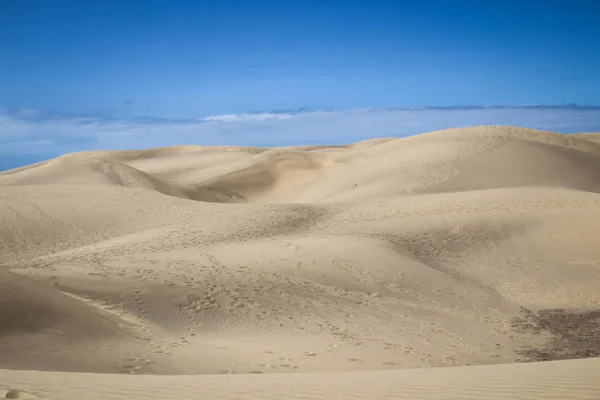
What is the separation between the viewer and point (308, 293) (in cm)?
1104

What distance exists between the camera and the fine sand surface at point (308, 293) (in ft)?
18.6

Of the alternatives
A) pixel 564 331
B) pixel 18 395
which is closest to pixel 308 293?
pixel 564 331

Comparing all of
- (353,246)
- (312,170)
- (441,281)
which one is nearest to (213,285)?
(353,246)

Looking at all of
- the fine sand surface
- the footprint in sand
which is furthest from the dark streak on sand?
the footprint in sand

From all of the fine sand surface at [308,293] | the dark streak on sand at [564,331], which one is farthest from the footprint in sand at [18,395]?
the dark streak on sand at [564,331]

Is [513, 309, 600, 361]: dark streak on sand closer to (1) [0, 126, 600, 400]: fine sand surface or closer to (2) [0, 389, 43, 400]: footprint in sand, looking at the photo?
(1) [0, 126, 600, 400]: fine sand surface

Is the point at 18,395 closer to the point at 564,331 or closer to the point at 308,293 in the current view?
the point at 308,293

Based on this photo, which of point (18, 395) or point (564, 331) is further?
point (564, 331)

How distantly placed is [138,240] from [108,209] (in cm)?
496

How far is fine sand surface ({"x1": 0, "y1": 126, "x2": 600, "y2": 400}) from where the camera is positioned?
18.6 ft

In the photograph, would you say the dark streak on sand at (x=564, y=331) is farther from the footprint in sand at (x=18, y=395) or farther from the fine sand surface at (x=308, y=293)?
the footprint in sand at (x=18, y=395)

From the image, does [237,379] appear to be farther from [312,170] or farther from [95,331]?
[312,170]

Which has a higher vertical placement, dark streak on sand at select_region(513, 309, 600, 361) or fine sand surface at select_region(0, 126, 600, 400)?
fine sand surface at select_region(0, 126, 600, 400)

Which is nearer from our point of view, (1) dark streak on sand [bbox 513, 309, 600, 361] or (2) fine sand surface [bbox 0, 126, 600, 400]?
(2) fine sand surface [bbox 0, 126, 600, 400]
